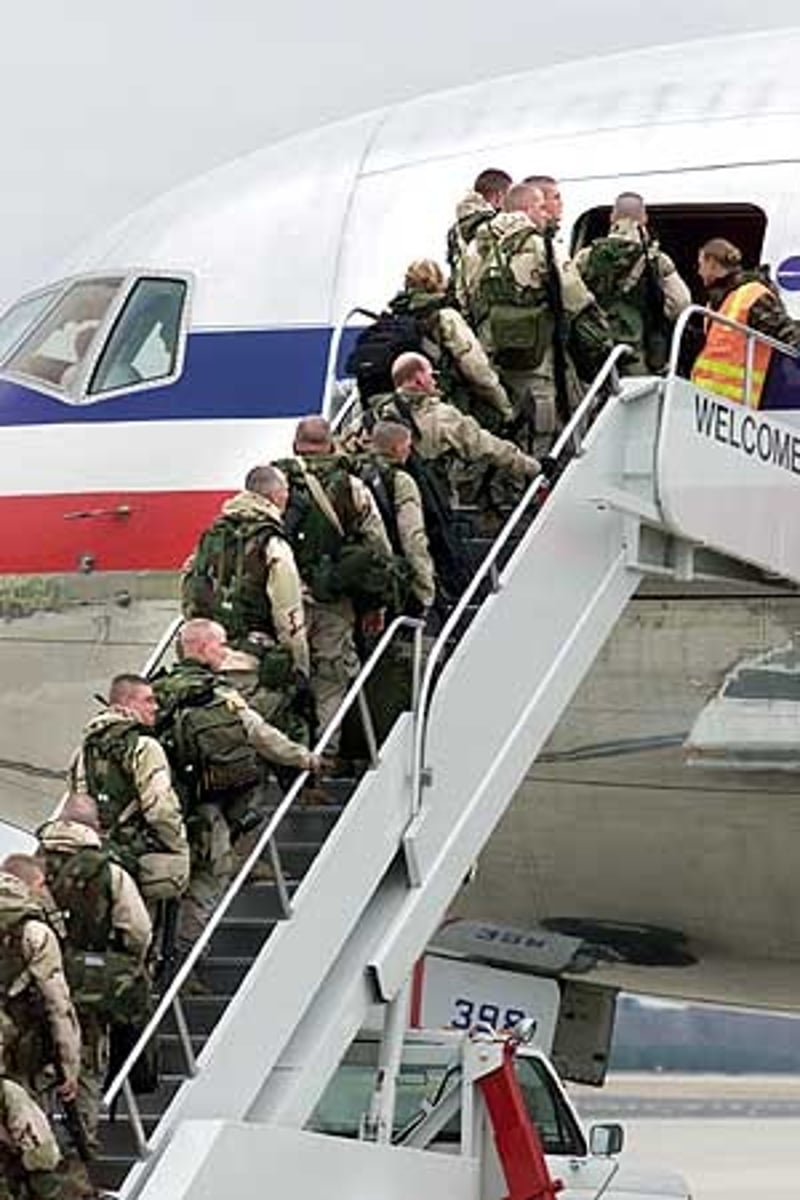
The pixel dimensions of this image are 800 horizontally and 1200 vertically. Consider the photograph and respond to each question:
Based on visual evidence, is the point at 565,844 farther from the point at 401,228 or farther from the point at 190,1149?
the point at 190,1149

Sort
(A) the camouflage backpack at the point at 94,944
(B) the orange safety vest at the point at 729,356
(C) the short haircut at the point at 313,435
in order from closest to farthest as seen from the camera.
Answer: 1. (A) the camouflage backpack at the point at 94,944
2. (C) the short haircut at the point at 313,435
3. (B) the orange safety vest at the point at 729,356

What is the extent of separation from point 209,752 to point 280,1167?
1.55m

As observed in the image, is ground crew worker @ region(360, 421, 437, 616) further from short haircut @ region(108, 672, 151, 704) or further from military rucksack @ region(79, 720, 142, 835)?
military rucksack @ region(79, 720, 142, 835)

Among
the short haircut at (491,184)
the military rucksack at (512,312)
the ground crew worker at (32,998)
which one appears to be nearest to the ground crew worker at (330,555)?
the military rucksack at (512,312)

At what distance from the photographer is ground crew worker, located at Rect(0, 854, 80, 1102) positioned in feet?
34.6

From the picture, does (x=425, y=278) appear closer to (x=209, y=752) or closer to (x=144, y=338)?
(x=209, y=752)

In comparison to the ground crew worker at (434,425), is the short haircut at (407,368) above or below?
above

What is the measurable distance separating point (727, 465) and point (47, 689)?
4490 millimetres

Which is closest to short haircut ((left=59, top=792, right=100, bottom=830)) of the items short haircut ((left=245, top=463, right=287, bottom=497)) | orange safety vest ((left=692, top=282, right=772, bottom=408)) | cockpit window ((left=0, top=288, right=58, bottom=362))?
short haircut ((left=245, top=463, right=287, bottom=497))

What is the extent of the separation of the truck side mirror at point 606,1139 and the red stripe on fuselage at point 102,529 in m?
3.60

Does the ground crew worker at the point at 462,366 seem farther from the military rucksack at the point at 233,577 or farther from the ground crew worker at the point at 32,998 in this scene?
the ground crew worker at the point at 32,998

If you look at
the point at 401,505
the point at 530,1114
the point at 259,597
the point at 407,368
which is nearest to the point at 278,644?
the point at 259,597

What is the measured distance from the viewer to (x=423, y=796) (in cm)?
1220

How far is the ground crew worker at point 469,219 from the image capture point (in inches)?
535
